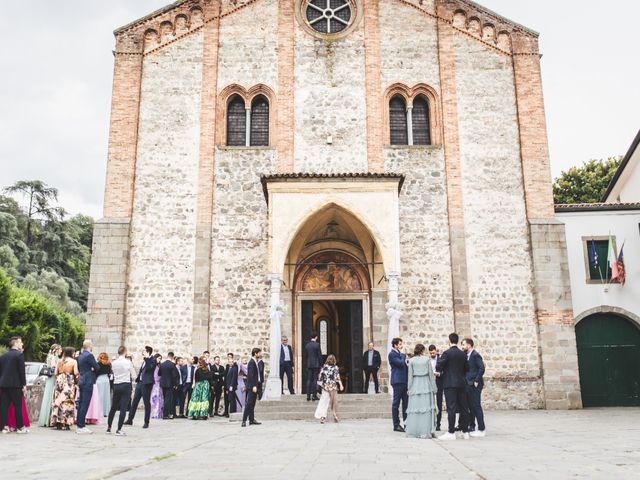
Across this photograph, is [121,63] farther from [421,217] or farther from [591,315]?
[591,315]

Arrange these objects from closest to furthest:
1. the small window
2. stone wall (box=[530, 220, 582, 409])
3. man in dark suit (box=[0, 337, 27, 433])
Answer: man in dark suit (box=[0, 337, 27, 433])
stone wall (box=[530, 220, 582, 409])
the small window

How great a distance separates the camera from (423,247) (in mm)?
17500

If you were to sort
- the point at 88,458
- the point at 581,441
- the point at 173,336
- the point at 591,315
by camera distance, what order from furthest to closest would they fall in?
the point at 591,315 → the point at 173,336 → the point at 581,441 → the point at 88,458

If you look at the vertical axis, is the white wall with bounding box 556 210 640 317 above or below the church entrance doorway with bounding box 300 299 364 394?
above

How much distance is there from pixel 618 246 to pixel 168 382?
45.0 feet

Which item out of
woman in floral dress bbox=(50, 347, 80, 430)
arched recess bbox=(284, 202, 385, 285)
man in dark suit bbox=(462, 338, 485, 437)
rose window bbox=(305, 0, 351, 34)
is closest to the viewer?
man in dark suit bbox=(462, 338, 485, 437)

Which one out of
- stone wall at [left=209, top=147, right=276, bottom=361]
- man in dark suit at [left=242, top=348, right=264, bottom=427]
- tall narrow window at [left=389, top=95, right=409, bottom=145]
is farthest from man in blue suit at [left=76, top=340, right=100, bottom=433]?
tall narrow window at [left=389, top=95, right=409, bottom=145]

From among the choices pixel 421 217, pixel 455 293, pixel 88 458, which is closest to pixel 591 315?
pixel 455 293

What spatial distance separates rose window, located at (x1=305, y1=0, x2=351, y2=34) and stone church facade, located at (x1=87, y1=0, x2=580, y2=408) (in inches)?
2.1

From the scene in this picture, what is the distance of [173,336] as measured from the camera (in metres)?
16.9

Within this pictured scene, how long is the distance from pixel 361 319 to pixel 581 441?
9069mm

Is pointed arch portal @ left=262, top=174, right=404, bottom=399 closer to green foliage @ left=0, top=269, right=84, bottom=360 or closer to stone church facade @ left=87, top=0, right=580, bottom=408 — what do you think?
stone church facade @ left=87, top=0, right=580, bottom=408

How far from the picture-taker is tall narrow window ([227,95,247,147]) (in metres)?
18.6

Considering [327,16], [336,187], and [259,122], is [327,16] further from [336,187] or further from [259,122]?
[336,187]
